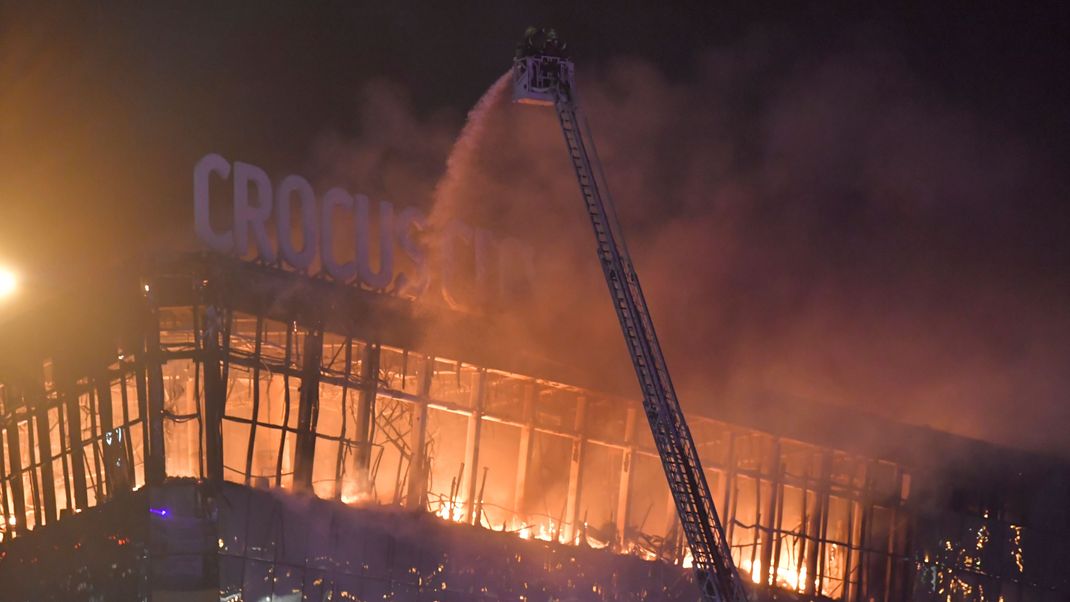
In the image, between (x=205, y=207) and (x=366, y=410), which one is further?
(x=366, y=410)

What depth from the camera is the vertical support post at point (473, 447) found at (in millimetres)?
30484

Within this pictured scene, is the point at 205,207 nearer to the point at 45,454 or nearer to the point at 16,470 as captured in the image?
the point at 45,454

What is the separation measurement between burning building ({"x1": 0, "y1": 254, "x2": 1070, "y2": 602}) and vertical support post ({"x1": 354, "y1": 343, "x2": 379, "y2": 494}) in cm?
5

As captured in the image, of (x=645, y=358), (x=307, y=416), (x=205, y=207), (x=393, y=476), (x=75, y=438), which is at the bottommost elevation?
(x=393, y=476)

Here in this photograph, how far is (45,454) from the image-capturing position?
27.8m

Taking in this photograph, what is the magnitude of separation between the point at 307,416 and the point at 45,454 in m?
5.41

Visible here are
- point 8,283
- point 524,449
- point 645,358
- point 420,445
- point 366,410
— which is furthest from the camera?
point 524,449

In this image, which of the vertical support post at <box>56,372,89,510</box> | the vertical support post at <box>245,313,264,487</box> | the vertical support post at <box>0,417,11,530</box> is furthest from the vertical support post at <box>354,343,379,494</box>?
the vertical support post at <box>0,417,11,530</box>

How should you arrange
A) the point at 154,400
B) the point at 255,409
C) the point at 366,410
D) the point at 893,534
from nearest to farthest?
the point at 154,400 → the point at 255,409 → the point at 366,410 → the point at 893,534

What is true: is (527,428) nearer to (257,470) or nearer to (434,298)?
(434,298)

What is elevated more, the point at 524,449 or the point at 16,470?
the point at 524,449

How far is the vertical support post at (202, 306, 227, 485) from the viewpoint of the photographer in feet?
85.7

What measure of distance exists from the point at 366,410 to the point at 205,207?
5.81m

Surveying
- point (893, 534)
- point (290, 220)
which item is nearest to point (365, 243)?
point (290, 220)
